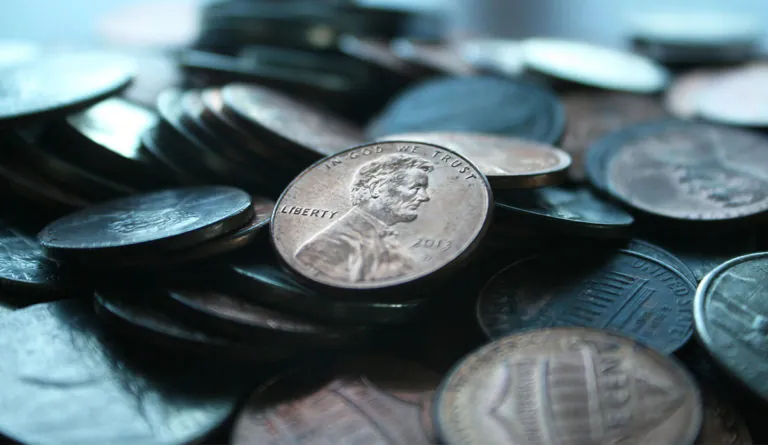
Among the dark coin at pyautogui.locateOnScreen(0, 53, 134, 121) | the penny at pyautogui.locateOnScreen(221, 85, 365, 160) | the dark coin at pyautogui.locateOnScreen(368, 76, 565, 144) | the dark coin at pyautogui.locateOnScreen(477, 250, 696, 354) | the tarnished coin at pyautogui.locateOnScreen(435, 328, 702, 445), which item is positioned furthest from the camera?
the dark coin at pyautogui.locateOnScreen(368, 76, 565, 144)

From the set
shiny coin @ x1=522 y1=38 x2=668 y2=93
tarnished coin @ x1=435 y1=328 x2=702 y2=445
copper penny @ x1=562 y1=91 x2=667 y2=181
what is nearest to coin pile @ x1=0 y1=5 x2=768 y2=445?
tarnished coin @ x1=435 y1=328 x2=702 y2=445

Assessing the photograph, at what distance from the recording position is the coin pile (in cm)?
151

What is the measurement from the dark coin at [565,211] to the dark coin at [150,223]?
69 centimetres

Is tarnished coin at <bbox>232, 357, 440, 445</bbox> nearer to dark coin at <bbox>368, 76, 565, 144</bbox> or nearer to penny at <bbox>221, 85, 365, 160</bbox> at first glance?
penny at <bbox>221, 85, 365, 160</bbox>

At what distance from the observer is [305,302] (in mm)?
1669

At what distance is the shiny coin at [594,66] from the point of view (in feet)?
10.3

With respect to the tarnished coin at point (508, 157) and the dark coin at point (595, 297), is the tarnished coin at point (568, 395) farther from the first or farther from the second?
the tarnished coin at point (508, 157)

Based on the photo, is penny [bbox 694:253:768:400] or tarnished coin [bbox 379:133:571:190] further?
tarnished coin [bbox 379:133:571:190]

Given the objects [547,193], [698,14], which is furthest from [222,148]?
[698,14]

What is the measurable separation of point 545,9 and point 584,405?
407 cm

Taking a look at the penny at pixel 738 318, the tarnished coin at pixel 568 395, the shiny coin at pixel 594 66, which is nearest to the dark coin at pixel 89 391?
the tarnished coin at pixel 568 395

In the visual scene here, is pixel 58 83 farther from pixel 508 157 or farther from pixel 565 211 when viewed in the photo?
pixel 565 211

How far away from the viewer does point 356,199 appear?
1824 millimetres

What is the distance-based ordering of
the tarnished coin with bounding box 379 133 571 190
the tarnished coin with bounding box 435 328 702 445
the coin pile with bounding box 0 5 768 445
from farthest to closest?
the tarnished coin with bounding box 379 133 571 190 → the coin pile with bounding box 0 5 768 445 → the tarnished coin with bounding box 435 328 702 445
